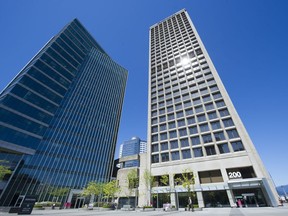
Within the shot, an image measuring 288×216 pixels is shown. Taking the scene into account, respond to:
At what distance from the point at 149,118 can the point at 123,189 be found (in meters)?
23.3

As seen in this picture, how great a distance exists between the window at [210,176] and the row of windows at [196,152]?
4004 millimetres

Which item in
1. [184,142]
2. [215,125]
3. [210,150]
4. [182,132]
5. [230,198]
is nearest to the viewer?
[230,198]

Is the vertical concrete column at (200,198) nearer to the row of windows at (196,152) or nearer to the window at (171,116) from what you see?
the row of windows at (196,152)

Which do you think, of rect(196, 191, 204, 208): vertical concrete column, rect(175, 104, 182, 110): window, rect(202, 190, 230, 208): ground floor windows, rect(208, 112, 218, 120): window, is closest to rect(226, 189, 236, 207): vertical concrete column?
rect(202, 190, 230, 208): ground floor windows

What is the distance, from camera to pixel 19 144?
1816 inches

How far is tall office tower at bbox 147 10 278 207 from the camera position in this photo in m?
30.3

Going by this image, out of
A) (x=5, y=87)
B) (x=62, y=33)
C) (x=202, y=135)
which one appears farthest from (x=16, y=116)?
(x=202, y=135)

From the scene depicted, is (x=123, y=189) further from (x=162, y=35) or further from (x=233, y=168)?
(x=162, y=35)

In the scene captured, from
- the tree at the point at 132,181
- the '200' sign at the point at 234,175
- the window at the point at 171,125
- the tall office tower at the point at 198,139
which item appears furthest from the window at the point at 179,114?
the tree at the point at 132,181

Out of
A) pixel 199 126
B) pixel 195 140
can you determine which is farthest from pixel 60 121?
pixel 199 126

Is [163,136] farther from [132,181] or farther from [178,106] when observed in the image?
[132,181]

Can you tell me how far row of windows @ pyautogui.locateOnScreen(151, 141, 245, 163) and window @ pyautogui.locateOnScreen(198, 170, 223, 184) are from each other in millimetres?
4004

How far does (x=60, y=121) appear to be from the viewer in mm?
64062

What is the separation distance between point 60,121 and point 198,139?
185 feet
